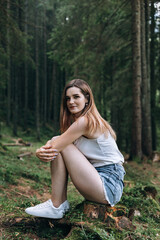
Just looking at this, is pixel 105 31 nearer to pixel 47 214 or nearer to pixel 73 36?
pixel 73 36

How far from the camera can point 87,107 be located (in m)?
2.73

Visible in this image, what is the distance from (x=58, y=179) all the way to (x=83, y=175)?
0.30 metres

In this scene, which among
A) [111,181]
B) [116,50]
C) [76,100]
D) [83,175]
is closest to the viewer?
[83,175]

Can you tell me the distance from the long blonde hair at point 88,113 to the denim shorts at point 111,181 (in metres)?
0.39

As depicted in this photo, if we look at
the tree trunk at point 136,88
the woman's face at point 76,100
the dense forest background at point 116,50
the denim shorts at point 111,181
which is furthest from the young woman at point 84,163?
the tree trunk at point 136,88

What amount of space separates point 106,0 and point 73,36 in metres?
2.32

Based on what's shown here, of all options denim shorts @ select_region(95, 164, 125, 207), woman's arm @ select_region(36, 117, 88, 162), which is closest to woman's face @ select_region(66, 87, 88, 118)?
woman's arm @ select_region(36, 117, 88, 162)

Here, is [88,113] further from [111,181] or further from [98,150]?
[111,181]

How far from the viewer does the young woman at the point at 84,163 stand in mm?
2379

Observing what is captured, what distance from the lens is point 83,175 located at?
235cm

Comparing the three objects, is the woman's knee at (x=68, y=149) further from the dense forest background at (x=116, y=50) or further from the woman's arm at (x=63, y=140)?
the dense forest background at (x=116, y=50)

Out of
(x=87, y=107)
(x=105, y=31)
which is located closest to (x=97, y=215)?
(x=87, y=107)

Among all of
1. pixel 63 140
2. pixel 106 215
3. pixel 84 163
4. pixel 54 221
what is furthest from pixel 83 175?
pixel 54 221

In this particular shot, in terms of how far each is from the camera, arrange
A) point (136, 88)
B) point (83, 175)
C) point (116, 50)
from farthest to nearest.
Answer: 1. point (116, 50)
2. point (136, 88)
3. point (83, 175)
